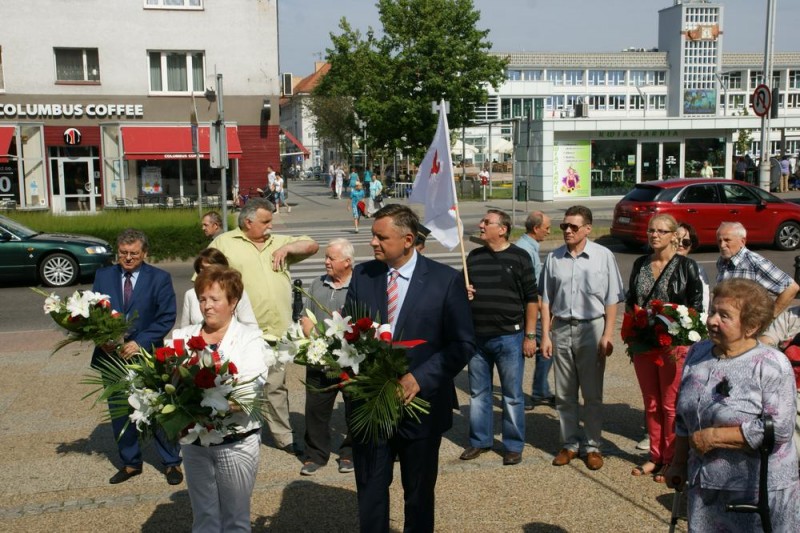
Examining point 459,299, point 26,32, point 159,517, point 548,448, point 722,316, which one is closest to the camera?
point 722,316

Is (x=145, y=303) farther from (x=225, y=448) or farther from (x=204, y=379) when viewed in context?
(x=204, y=379)

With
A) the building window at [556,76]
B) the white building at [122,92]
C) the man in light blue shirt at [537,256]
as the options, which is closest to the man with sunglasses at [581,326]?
the man in light blue shirt at [537,256]

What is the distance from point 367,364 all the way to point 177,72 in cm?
3586

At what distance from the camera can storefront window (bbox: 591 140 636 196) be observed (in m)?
37.9

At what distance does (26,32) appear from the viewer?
35594mm

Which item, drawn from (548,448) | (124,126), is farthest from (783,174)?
(548,448)

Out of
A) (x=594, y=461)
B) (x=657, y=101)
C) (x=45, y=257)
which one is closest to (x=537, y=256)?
(x=594, y=461)

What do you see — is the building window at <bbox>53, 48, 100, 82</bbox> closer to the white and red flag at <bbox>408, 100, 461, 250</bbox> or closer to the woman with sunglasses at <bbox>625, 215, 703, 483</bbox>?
the white and red flag at <bbox>408, 100, 461, 250</bbox>

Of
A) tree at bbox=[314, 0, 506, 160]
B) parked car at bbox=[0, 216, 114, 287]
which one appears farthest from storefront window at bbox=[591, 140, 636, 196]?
parked car at bbox=[0, 216, 114, 287]

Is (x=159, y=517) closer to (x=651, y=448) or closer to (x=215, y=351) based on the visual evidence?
(x=215, y=351)

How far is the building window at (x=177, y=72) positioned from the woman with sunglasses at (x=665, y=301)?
110ft

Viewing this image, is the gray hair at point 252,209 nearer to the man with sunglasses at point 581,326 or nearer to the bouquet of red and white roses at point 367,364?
the man with sunglasses at point 581,326

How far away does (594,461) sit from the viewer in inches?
261

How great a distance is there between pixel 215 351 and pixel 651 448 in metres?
3.74
